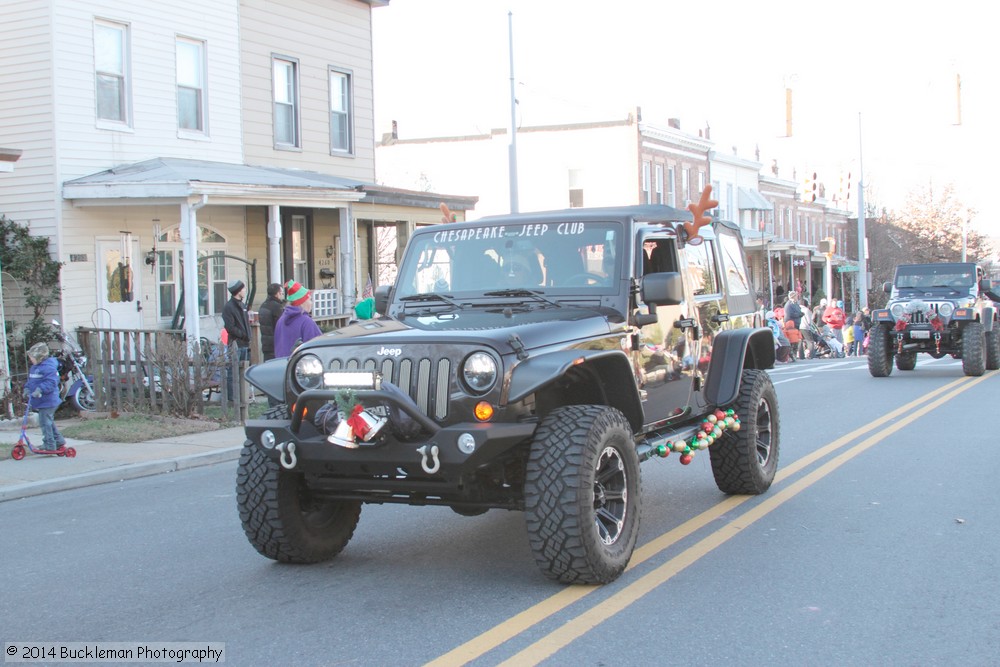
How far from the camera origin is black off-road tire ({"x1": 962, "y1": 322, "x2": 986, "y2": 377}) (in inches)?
741

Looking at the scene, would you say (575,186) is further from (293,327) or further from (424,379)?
(424,379)

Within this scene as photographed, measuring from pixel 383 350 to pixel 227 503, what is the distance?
3724mm

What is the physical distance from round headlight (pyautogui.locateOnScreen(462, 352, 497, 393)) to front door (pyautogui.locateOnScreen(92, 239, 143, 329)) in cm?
1294

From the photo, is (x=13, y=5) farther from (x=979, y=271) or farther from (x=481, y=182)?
(x=481, y=182)

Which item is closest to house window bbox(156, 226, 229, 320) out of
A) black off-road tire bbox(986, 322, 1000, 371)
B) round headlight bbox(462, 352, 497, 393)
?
round headlight bbox(462, 352, 497, 393)

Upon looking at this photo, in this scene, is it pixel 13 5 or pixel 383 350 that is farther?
pixel 13 5

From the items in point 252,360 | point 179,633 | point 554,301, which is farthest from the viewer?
point 252,360

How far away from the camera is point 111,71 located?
56.9 feet

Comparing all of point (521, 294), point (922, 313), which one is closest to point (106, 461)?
point (521, 294)

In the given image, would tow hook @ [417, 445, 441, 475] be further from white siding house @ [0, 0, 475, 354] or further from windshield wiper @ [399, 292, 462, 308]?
white siding house @ [0, 0, 475, 354]

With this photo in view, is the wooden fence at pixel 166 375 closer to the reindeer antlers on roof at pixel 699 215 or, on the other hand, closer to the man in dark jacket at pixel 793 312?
the reindeer antlers on roof at pixel 699 215

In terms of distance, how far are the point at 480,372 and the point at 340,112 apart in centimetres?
1862

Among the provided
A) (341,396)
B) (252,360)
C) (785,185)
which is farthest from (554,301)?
(785,185)

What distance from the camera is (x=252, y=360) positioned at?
1596 centimetres
